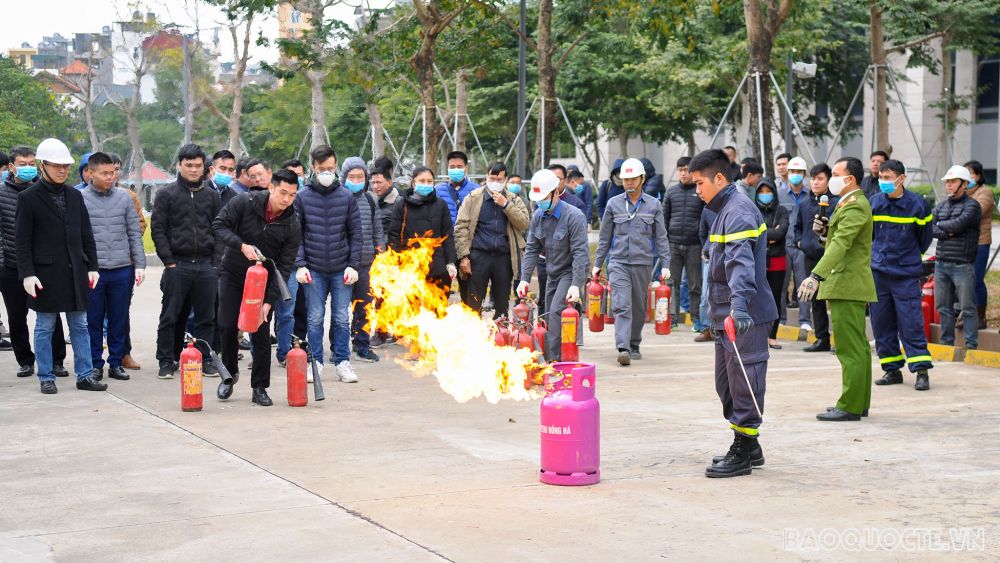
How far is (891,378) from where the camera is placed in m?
11.3

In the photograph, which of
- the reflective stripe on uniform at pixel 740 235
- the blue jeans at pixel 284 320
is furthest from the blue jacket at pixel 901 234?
the blue jeans at pixel 284 320

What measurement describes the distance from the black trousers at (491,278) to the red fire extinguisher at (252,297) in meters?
3.64

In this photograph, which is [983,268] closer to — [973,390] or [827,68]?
[973,390]

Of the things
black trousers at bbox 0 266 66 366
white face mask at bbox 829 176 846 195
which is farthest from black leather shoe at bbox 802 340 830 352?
black trousers at bbox 0 266 66 366

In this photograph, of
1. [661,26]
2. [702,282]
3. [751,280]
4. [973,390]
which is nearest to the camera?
[751,280]

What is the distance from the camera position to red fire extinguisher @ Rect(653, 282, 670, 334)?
48.1ft

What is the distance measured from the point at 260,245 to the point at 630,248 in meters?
4.43

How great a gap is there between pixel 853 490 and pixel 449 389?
4.73 metres

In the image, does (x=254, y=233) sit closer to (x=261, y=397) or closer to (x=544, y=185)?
(x=261, y=397)

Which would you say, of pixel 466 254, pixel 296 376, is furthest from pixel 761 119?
pixel 296 376

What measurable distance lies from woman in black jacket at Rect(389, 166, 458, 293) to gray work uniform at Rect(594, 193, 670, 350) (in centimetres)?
166

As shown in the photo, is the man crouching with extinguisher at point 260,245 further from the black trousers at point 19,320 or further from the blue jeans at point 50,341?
the black trousers at point 19,320

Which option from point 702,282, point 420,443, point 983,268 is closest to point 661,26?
point 702,282

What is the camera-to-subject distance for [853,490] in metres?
7.07
